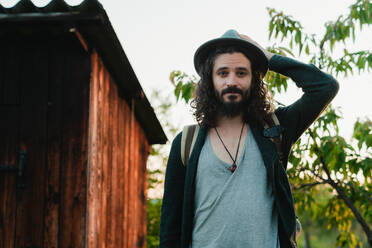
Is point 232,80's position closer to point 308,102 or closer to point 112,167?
point 308,102

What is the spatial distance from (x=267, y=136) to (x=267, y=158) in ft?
0.51

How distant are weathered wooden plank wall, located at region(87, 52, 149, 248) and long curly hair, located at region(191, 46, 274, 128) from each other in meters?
2.14

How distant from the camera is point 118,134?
6227 mm

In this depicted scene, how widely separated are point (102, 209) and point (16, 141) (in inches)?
51.9

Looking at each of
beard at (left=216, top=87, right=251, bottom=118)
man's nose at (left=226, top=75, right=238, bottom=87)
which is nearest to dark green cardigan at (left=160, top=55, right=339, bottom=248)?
beard at (left=216, top=87, right=251, bottom=118)

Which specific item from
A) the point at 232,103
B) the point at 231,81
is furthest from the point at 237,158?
the point at 231,81

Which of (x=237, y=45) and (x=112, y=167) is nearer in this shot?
(x=237, y=45)

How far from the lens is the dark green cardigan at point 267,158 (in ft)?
7.20

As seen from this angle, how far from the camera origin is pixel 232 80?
7.57 feet

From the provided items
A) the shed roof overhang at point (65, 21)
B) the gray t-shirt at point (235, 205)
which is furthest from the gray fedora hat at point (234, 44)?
the shed roof overhang at point (65, 21)

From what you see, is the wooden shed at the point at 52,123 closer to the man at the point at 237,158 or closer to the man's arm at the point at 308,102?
the man at the point at 237,158

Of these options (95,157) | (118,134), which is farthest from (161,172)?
(95,157)

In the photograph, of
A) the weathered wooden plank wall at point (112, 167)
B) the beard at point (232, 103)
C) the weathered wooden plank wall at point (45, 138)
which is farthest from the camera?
the weathered wooden plank wall at point (112, 167)

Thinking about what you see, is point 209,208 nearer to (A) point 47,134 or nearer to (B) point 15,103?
(A) point 47,134
